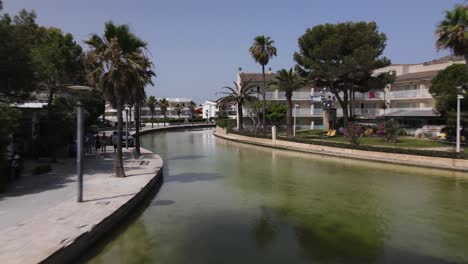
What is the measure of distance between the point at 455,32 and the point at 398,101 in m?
28.2

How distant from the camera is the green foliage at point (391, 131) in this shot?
3381 centimetres

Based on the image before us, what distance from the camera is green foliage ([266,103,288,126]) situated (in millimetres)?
59000

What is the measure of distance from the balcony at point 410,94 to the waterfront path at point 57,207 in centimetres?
4414

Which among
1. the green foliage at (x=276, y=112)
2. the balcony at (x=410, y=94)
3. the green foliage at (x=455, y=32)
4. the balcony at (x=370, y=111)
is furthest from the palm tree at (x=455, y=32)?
the green foliage at (x=276, y=112)

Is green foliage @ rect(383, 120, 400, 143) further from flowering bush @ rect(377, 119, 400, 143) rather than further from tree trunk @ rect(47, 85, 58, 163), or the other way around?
tree trunk @ rect(47, 85, 58, 163)

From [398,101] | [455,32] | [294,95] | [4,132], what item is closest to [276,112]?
[294,95]

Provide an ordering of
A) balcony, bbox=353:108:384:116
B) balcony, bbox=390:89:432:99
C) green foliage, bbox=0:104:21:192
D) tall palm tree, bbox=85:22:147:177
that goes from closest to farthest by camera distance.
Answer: green foliage, bbox=0:104:21:192 → tall palm tree, bbox=85:22:147:177 → balcony, bbox=390:89:432:99 → balcony, bbox=353:108:384:116

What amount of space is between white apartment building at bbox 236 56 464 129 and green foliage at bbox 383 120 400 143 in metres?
13.7

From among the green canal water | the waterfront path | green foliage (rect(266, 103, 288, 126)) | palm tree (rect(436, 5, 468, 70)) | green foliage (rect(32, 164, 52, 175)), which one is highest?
palm tree (rect(436, 5, 468, 70))

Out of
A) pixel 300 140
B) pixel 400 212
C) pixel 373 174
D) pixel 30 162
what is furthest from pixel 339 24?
pixel 30 162

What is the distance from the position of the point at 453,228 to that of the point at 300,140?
26.3 meters

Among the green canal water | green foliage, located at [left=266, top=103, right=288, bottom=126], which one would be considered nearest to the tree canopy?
the green canal water

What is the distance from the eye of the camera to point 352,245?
35.7 ft

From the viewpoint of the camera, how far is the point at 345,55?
45.3 meters
